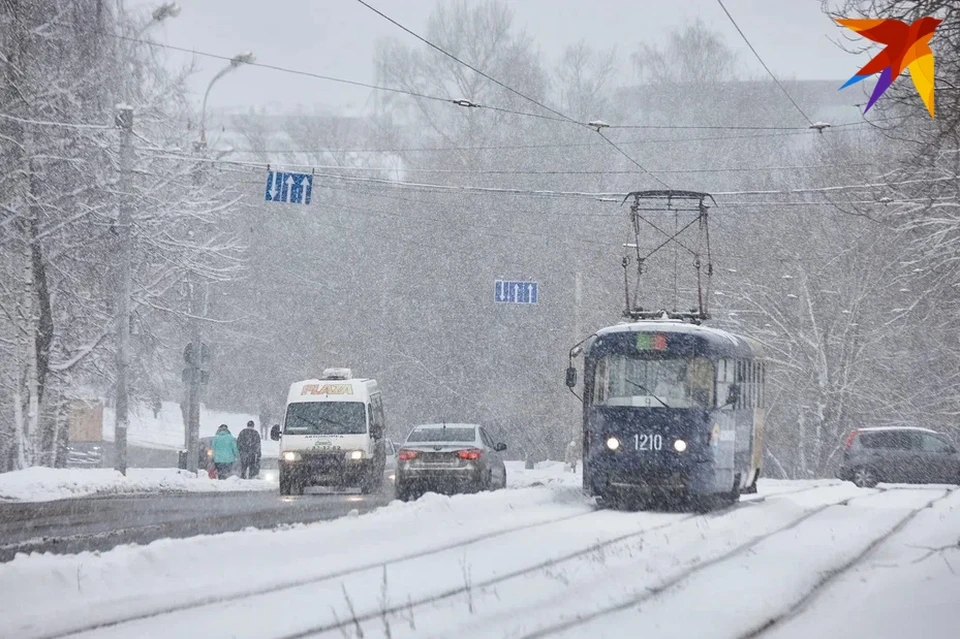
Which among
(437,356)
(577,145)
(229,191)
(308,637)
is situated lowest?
(308,637)

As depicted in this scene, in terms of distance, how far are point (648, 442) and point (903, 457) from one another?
13921mm

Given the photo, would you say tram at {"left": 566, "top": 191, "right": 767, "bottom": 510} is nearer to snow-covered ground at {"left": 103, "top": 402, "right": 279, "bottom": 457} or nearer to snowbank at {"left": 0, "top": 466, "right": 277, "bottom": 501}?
snowbank at {"left": 0, "top": 466, "right": 277, "bottom": 501}

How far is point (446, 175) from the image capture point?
5075cm

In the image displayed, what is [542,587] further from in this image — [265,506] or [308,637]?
[265,506]

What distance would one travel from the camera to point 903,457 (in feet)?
102

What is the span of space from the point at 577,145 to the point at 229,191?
745 inches

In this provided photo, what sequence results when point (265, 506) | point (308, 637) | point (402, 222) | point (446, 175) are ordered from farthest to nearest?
point (402, 222) → point (446, 175) → point (265, 506) → point (308, 637)

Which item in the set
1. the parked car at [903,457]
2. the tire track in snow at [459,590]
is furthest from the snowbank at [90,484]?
the parked car at [903,457]

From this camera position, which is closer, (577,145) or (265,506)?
(265,506)

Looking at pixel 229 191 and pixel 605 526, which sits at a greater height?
pixel 229 191

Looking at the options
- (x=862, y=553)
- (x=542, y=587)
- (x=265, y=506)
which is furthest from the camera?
(x=265, y=506)

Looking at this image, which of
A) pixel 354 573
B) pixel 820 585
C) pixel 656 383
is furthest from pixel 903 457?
pixel 354 573

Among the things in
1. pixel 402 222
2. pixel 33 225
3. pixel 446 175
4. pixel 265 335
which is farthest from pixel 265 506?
pixel 265 335

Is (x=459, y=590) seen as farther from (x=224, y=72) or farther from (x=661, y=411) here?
(x=224, y=72)
